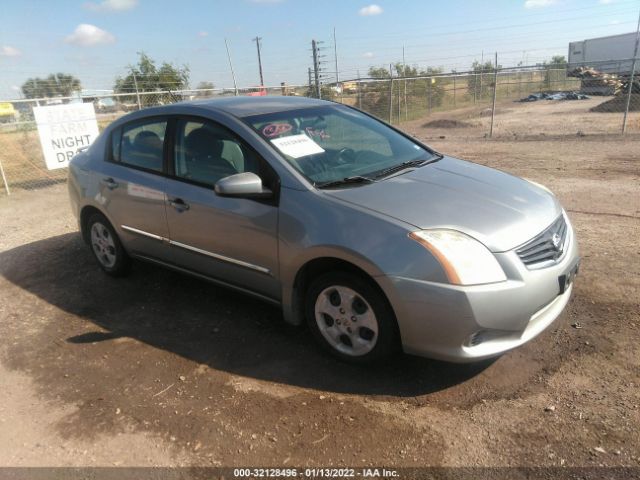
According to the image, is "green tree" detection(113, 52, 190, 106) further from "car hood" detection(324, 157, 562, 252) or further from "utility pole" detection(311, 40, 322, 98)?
"car hood" detection(324, 157, 562, 252)

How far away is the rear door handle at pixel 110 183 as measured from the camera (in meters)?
4.45

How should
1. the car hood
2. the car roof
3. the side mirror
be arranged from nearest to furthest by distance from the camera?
the car hood, the side mirror, the car roof

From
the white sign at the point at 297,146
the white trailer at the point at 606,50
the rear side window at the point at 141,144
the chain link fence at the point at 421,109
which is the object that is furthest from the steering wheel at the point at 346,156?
the white trailer at the point at 606,50

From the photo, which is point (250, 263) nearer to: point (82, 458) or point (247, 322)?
point (247, 322)

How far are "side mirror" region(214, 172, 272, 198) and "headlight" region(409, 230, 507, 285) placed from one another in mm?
1064

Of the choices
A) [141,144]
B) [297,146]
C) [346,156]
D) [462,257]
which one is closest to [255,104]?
[297,146]

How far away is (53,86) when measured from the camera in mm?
19391

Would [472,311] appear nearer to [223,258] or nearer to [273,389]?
[273,389]

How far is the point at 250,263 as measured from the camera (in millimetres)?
3477

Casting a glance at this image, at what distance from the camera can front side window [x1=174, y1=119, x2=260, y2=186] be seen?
139 inches

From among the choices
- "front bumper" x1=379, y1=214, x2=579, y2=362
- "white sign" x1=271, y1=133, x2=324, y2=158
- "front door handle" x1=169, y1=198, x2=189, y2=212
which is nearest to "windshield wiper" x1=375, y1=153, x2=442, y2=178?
"white sign" x1=271, y1=133, x2=324, y2=158

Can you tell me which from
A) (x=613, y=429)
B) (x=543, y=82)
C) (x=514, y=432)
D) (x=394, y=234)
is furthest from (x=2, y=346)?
(x=543, y=82)

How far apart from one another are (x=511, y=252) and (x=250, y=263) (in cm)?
170

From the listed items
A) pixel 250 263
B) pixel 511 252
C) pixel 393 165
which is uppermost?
pixel 393 165
